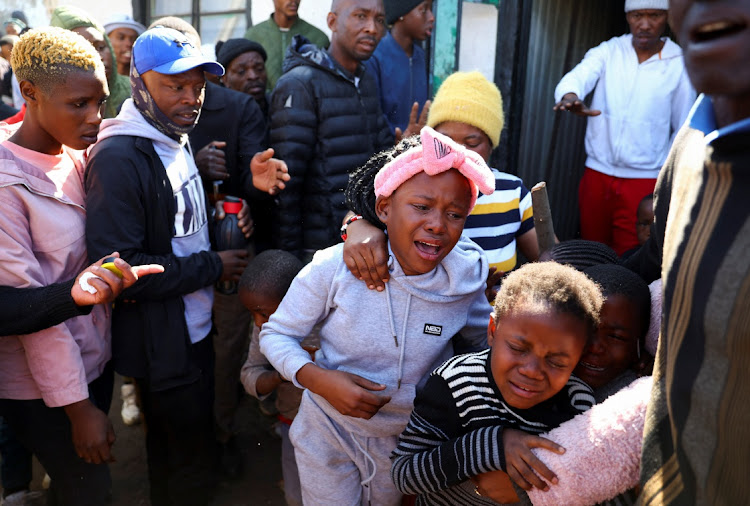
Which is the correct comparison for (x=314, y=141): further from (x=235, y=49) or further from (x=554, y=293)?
(x=554, y=293)

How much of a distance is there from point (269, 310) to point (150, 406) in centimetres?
66

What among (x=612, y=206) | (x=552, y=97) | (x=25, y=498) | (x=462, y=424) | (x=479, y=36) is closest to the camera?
(x=462, y=424)

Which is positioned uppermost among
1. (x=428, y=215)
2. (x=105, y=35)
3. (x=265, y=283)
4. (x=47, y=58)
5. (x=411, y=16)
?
(x=411, y=16)

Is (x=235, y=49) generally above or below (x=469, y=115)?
above

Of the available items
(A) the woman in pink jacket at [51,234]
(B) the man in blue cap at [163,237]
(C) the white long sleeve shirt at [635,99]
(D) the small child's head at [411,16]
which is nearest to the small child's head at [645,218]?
(C) the white long sleeve shirt at [635,99]

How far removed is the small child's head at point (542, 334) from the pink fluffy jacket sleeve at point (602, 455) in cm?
16

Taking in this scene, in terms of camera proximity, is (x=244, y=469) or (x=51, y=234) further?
(x=244, y=469)

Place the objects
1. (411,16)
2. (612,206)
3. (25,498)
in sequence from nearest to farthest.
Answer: (25,498)
(411,16)
(612,206)

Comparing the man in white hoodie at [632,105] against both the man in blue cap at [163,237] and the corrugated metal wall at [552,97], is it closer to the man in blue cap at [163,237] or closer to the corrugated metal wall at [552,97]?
the corrugated metal wall at [552,97]

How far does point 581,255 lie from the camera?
2.02 meters

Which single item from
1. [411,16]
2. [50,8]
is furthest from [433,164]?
[50,8]

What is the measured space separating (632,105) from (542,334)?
349cm

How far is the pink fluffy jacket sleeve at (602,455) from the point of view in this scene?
132cm

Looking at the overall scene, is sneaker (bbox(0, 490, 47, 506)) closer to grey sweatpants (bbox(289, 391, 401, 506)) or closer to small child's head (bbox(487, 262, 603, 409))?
grey sweatpants (bbox(289, 391, 401, 506))
